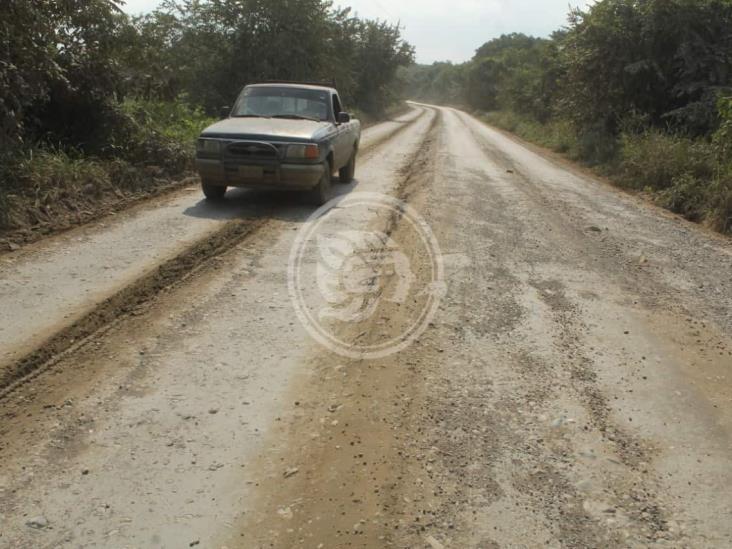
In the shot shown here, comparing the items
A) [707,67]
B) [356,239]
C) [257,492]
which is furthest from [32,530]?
[707,67]

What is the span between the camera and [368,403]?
12.1 feet

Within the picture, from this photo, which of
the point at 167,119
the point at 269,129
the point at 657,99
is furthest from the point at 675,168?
the point at 167,119

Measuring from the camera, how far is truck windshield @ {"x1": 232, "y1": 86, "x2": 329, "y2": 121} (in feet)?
31.0

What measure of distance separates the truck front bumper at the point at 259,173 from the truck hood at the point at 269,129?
0.39m

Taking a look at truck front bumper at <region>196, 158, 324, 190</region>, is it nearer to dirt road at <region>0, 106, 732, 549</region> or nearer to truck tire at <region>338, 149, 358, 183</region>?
dirt road at <region>0, 106, 732, 549</region>

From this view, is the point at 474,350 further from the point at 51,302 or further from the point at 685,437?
the point at 51,302

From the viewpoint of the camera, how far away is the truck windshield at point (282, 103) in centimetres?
945

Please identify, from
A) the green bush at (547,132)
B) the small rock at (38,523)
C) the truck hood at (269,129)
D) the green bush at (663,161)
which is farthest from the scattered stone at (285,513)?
the green bush at (547,132)

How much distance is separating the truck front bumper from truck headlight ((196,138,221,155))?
0.36 feet

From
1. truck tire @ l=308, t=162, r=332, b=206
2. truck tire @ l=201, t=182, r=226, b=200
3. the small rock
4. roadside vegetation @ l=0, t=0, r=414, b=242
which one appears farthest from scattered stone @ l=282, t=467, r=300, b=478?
truck tire @ l=201, t=182, r=226, b=200

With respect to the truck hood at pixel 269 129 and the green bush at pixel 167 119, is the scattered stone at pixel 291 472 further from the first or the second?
the green bush at pixel 167 119

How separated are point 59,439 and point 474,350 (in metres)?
2.80

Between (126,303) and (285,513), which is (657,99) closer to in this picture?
(126,303)

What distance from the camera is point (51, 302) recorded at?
4883 mm
